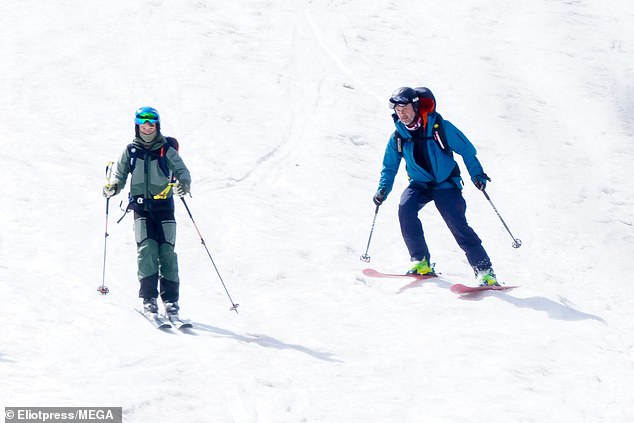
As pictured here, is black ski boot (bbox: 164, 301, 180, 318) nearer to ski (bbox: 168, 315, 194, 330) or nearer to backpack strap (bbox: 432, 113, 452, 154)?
ski (bbox: 168, 315, 194, 330)

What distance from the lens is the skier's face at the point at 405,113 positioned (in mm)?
9812

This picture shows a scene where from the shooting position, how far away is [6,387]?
23.2 feet

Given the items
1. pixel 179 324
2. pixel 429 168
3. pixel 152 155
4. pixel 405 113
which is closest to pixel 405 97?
pixel 405 113

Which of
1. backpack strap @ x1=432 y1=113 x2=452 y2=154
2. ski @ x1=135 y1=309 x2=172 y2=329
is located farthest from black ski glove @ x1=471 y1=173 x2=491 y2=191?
ski @ x1=135 y1=309 x2=172 y2=329

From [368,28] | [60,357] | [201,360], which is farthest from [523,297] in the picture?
[368,28]

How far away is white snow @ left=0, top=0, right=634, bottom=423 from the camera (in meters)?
7.59

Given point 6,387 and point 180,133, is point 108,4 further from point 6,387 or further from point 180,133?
point 6,387

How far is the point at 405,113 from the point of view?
32.4 ft

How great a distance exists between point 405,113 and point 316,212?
12.9 feet

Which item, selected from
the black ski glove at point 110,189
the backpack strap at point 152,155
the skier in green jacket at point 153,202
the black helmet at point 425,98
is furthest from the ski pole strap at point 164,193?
the black helmet at point 425,98

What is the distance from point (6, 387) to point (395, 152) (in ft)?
17.2

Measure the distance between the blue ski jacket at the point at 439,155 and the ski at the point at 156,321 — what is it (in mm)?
3329

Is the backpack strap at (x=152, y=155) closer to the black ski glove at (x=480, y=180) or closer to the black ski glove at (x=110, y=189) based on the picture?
the black ski glove at (x=110, y=189)

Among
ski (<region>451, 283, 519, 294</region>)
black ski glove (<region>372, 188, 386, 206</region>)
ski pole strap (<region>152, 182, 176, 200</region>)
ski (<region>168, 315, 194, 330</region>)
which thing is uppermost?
ski pole strap (<region>152, 182, 176, 200</region>)
